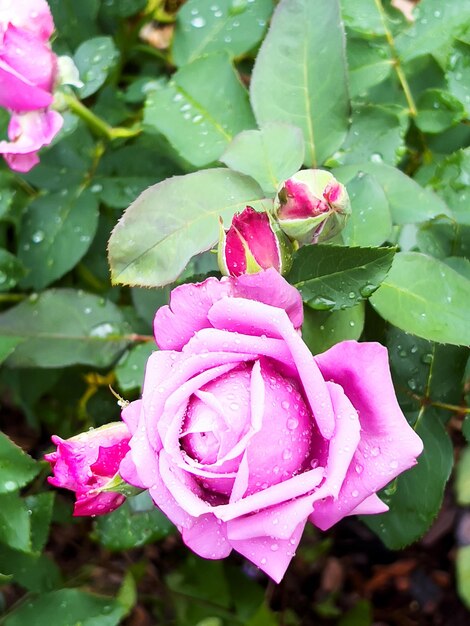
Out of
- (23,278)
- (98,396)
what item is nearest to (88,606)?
(98,396)

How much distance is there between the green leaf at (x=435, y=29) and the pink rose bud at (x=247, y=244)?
0.45 m

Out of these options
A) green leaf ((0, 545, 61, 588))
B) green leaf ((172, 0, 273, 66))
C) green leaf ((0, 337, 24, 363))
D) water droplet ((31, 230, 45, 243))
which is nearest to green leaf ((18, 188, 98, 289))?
water droplet ((31, 230, 45, 243))

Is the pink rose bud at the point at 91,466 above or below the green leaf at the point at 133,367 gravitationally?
above

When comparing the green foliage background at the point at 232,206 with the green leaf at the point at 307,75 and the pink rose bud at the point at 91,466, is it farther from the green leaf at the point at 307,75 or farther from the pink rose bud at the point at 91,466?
the pink rose bud at the point at 91,466

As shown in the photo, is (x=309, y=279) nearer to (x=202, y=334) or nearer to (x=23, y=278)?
(x=202, y=334)

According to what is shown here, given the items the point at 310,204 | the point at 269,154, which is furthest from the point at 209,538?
the point at 269,154

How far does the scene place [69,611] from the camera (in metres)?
0.87

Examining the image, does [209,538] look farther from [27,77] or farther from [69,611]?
[27,77]

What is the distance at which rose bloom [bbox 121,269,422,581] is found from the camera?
0.50 meters

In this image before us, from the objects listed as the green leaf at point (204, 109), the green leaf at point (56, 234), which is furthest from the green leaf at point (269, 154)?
the green leaf at point (56, 234)

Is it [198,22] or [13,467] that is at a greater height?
[198,22]

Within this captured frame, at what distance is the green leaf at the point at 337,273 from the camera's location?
1.98ft

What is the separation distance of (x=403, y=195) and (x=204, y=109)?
0.28 m

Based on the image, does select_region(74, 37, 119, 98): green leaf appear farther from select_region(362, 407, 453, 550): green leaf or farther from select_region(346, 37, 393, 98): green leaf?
select_region(362, 407, 453, 550): green leaf
